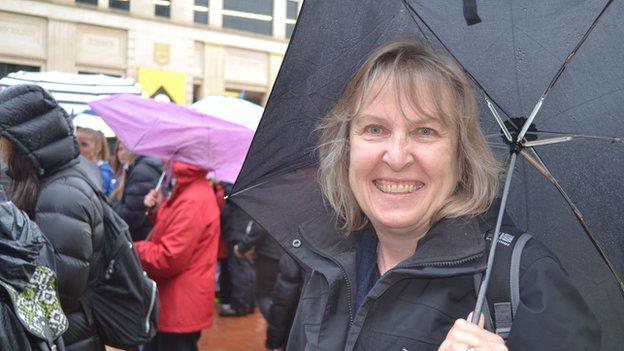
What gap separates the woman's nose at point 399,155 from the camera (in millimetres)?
1696

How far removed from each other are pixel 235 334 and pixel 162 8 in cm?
1611

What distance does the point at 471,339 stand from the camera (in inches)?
54.5

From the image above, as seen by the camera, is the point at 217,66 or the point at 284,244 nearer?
the point at 284,244

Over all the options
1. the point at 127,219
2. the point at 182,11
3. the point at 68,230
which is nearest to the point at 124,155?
the point at 127,219

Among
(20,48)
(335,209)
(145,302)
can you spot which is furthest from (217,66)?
(335,209)

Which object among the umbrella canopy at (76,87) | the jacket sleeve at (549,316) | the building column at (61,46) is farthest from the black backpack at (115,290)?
the building column at (61,46)

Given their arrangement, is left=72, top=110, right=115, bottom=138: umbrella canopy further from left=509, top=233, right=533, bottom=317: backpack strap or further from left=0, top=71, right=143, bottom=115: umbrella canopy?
left=509, top=233, right=533, bottom=317: backpack strap

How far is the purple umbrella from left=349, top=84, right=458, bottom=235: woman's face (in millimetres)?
3392

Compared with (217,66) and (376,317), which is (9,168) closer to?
(376,317)

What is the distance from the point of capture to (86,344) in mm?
3156

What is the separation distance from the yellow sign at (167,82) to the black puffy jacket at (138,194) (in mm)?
14928

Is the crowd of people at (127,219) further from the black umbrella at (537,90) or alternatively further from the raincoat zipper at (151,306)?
the black umbrella at (537,90)

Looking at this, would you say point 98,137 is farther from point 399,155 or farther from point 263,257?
point 399,155

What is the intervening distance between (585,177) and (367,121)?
0.62 meters
